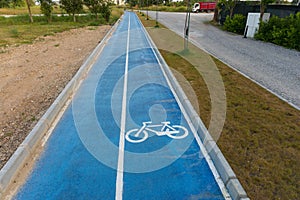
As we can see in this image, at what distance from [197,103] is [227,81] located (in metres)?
2.44

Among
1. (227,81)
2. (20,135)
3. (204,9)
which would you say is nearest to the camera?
(20,135)

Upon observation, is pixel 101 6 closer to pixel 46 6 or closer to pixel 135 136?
pixel 46 6

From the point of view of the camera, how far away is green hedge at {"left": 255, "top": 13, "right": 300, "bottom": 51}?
45.4ft

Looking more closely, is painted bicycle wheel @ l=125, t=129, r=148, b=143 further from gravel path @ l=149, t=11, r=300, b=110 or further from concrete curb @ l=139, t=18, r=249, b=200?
gravel path @ l=149, t=11, r=300, b=110

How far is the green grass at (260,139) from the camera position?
3372 mm

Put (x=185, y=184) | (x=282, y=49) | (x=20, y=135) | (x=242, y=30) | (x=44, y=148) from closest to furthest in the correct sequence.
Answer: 1. (x=185, y=184)
2. (x=44, y=148)
3. (x=20, y=135)
4. (x=282, y=49)
5. (x=242, y=30)

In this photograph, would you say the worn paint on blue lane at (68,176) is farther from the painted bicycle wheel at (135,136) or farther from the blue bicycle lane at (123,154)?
the painted bicycle wheel at (135,136)

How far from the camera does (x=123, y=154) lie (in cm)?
419

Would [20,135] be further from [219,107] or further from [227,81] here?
[227,81]

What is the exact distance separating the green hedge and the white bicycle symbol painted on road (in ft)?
44.0

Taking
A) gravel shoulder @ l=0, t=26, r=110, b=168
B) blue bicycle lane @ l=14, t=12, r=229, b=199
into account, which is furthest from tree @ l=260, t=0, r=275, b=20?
blue bicycle lane @ l=14, t=12, r=229, b=199

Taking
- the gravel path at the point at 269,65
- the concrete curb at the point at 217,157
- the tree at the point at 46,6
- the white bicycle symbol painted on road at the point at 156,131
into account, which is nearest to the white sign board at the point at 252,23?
the gravel path at the point at 269,65

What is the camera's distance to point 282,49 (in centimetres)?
1418

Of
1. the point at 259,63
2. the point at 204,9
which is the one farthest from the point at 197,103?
the point at 204,9
